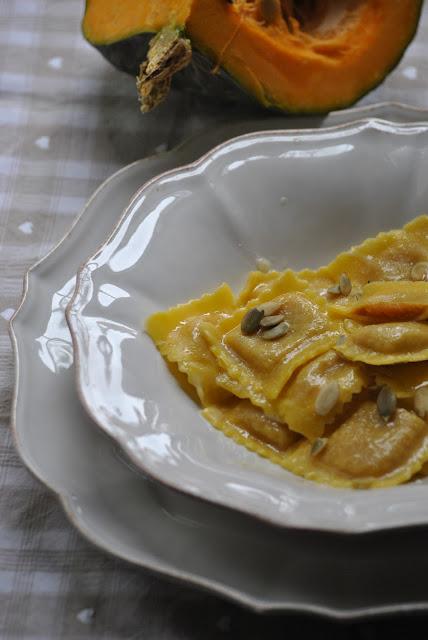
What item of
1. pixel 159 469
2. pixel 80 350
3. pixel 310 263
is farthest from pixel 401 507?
pixel 310 263

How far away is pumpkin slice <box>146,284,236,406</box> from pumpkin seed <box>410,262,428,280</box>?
0.39 m

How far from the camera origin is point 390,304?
159 cm

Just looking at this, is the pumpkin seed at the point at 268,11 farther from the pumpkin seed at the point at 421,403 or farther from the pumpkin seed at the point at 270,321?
the pumpkin seed at the point at 421,403

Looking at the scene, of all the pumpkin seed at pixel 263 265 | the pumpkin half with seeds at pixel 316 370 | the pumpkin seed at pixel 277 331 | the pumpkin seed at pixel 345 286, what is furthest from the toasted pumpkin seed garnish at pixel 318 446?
→ the pumpkin seed at pixel 263 265

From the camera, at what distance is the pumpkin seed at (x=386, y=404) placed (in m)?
1.46

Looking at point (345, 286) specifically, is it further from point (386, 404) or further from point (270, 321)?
point (386, 404)

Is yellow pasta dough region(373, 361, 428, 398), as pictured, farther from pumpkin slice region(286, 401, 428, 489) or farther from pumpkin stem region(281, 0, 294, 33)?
pumpkin stem region(281, 0, 294, 33)

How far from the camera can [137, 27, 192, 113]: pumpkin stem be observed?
1.77m

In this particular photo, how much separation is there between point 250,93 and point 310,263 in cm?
40

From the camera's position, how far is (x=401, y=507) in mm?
1228

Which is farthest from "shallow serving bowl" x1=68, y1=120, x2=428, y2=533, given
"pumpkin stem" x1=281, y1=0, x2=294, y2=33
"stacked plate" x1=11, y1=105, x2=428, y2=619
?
"pumpkin stem" x1=281, y1=0, x2=294, y2=33

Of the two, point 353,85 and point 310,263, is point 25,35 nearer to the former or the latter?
point 353,85

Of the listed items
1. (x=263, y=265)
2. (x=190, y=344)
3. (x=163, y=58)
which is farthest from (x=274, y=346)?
(x=163, y=58)

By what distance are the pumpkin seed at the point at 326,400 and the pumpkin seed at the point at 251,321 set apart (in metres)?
0.20
